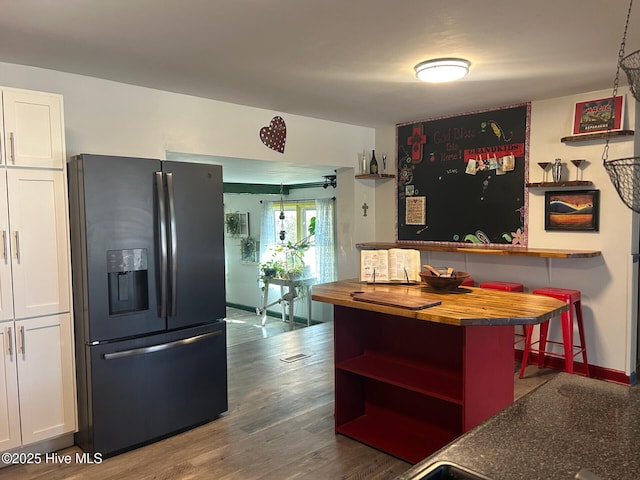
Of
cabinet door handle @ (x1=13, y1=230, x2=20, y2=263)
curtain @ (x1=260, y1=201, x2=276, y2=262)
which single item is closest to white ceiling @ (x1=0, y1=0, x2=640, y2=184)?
cabinet door handle @ (x1=13, y1=230, x2=20, y2=263)

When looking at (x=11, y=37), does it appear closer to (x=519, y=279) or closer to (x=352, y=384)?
(x=352, y=384)

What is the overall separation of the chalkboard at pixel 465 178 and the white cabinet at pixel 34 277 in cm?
335

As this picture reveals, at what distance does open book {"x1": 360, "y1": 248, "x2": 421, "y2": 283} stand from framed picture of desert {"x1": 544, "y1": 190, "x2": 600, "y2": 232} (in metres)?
1.66

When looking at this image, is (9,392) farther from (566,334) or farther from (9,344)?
(566,334)

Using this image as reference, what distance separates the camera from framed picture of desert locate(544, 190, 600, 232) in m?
3.80

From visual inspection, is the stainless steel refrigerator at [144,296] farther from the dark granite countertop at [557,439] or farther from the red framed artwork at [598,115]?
the red framed artwork at [598,115]

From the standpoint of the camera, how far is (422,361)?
2.85 meters

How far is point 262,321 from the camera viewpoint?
841 centimetres

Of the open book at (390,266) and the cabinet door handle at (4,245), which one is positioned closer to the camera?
the cabinet door handle at (4,245)

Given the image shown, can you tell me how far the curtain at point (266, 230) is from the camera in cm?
884

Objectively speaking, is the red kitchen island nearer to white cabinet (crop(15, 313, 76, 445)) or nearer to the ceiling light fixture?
the ceiling light fixture

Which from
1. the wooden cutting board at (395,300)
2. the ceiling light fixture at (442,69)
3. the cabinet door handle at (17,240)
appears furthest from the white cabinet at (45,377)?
the ceiling light fixture at (442,69)

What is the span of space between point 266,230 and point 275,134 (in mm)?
4701

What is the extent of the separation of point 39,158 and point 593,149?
3.92 metres
